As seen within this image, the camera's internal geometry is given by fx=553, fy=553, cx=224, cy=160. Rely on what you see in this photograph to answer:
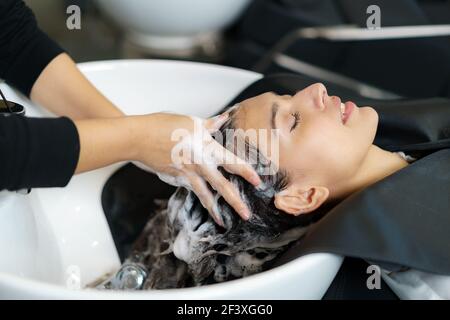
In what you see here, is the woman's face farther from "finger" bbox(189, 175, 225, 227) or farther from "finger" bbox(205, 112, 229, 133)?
"finger" bbox(189, 175, 225, 227)

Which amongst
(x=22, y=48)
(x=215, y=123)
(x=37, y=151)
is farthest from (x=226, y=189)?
(x=22, y=48)

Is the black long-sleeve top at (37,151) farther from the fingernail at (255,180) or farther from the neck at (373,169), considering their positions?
the neck at (373,169)

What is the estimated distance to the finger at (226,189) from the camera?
111cm

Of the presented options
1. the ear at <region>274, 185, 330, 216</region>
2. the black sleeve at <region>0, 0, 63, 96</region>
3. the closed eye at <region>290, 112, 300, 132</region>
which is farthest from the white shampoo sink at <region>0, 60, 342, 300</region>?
the closed eye at <region>290, 112, 300, 132</region>

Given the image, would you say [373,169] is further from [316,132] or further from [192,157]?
[192,157]

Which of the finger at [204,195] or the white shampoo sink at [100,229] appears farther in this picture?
the finger at [204,195]

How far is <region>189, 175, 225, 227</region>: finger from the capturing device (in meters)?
1.15

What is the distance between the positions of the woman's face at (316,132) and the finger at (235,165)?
0.24ft

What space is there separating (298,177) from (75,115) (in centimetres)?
60

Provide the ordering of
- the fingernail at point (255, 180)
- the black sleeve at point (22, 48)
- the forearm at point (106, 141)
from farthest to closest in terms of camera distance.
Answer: the black sleeve at point (22, 48) < the fingernail at point (255, 180) < the forearm at point (106, 141)

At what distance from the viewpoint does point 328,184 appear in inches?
46.3

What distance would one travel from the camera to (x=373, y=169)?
1.22m

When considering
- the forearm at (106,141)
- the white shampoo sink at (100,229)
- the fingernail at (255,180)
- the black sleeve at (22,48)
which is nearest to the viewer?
the white shampoo sink at (100,229)

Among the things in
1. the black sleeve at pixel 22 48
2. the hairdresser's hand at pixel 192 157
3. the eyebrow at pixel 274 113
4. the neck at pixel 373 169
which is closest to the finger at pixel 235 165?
the hairdresser's hand at pixel 192 157
